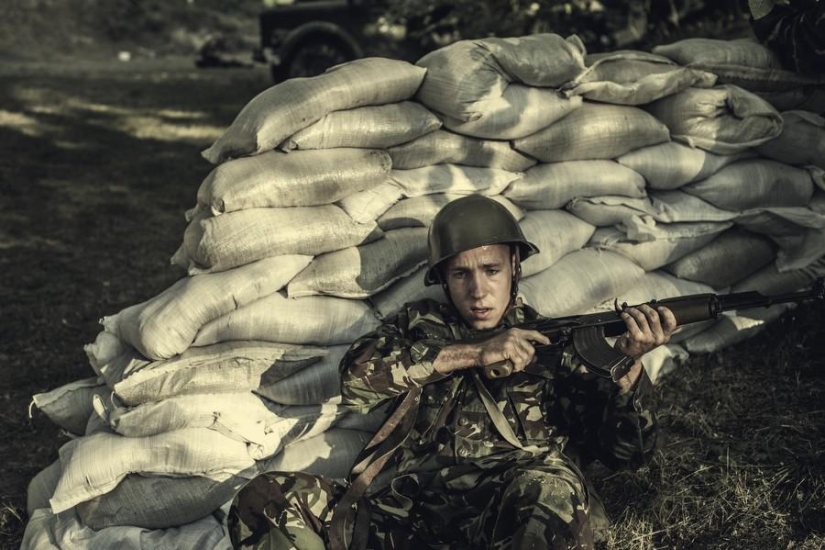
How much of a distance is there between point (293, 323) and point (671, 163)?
189 centimetres

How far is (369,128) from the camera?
377cm

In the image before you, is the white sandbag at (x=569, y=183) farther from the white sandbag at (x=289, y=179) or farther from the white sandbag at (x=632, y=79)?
the white sandbag at (x=289, y=179)

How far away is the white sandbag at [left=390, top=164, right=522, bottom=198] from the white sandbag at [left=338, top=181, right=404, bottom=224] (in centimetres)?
4

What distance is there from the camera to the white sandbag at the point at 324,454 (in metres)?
3.50

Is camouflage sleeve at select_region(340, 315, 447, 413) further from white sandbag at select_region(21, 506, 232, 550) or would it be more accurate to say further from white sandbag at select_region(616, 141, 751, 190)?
white sandbag at select_region(616, 141, 751, 190)

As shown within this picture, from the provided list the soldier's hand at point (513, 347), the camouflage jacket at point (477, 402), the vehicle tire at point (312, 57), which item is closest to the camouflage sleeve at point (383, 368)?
the camouflage jacket at point (477, 402)

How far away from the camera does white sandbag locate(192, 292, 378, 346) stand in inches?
139

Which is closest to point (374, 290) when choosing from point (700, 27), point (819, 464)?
point (819, 464)

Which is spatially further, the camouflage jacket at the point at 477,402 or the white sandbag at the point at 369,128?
the white sandbag at the point at 369,128

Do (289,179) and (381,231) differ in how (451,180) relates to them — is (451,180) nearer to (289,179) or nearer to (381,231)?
(381,231)

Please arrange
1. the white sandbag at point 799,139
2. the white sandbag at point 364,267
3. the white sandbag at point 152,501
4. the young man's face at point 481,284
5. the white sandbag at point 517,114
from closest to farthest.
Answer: the young man's face at point 481,284
the white sandbag at point 152,501
the white sandbag at point 364,267
the white sandbag at point 517,114
the white sandbag at point 799,139

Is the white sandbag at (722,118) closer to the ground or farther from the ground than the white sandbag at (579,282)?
farther from the ground

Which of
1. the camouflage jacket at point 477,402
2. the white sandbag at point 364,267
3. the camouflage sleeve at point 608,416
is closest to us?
the camouflage sleeve at point 608,416

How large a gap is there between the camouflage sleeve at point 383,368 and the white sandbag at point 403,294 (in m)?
0.47
